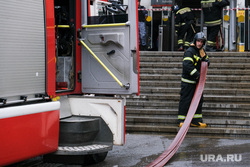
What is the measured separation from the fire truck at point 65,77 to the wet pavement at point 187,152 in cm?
47

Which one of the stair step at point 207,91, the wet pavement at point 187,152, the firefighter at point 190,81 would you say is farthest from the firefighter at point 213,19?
the wet pavement at point 187,152

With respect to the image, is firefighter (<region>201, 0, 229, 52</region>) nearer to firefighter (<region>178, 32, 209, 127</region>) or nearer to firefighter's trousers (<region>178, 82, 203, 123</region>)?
firefighter (<region>178, 32, 209, 127</region>)

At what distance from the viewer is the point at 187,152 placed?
6.96 m

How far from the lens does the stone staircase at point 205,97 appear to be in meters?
8.70

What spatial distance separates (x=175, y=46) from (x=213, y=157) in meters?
8.99

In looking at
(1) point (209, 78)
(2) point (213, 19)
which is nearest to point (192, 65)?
(1) point (209, 78)

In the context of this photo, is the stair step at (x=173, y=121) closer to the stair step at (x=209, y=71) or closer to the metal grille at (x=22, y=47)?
the stair step at (x=209, y=71)

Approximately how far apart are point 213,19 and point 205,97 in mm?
4132

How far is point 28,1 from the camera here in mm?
5230

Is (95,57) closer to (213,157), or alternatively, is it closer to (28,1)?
(28,1)

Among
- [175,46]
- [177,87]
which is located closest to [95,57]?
[177,87]

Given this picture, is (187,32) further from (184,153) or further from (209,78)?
(184,153)

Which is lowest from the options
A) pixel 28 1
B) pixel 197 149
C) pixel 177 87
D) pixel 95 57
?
pixel 197 149

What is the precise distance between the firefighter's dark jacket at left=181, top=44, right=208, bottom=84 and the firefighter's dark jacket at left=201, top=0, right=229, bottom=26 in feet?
14.5
